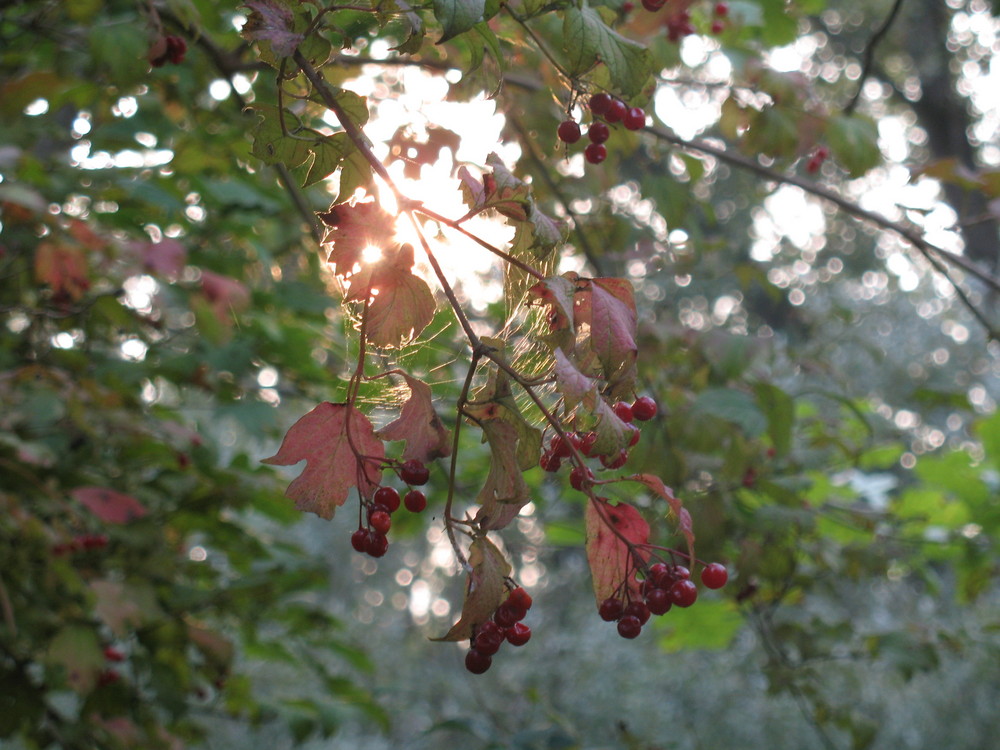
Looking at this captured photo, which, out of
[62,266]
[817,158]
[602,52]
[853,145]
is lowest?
[62,266]

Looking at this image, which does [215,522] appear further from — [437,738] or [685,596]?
[437,738]

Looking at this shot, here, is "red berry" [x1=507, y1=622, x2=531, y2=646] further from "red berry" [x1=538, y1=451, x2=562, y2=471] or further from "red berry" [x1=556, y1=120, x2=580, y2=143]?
"red berry" [x1=556, y1=120, x2=580, y2=143]

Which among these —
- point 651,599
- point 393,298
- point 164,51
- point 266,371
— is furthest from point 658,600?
point 266,371

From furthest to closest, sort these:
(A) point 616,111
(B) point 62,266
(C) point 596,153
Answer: (B) point 62,266
(C) point 596,153
(A) point 616,111

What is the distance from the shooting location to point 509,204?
740 mm

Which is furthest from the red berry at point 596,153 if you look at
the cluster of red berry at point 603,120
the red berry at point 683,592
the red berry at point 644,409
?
the red berry at point 683,592

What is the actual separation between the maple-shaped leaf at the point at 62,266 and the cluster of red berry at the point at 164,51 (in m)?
0.89

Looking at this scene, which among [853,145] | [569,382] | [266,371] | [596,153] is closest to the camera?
[569,382]

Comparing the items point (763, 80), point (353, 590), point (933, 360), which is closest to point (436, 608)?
point (353, 590)

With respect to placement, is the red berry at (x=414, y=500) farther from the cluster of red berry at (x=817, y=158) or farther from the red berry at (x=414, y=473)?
the cluster of red berry at (x=817, y=158)

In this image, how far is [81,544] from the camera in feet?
6.82

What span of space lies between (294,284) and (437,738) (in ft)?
18.6

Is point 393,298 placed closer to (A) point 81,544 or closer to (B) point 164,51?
(B) point 164,51

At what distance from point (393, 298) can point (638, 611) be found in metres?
0.37
